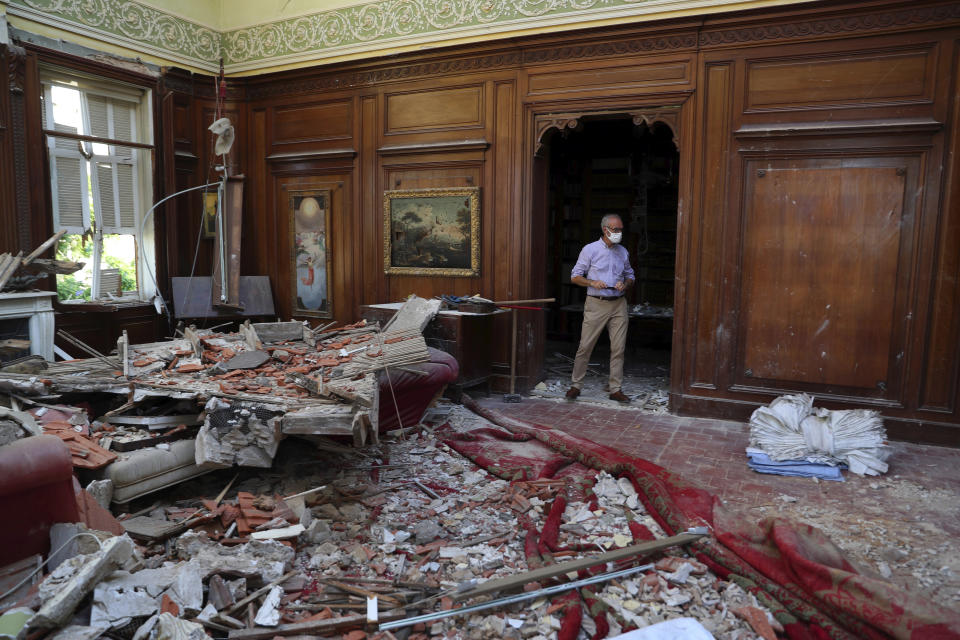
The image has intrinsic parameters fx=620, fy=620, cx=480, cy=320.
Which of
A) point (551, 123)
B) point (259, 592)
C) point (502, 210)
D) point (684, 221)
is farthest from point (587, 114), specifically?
point (259, 592)

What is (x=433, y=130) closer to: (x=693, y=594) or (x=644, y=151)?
(x=644, y=151)

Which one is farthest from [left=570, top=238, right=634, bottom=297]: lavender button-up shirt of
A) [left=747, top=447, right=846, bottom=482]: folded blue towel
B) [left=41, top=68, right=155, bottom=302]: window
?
[left=41, top=68, right=155, bottom=302]: window

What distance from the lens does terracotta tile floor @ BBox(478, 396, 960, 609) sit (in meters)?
3.54

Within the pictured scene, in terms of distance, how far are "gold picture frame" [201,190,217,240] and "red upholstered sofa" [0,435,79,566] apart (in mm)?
5913

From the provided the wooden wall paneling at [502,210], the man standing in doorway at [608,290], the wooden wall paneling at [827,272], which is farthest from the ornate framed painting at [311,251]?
the wooden wall paneling at [827,272]

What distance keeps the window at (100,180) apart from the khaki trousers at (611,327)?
539 centimetres

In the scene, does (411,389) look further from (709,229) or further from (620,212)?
(620,212)

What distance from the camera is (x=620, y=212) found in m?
10.9

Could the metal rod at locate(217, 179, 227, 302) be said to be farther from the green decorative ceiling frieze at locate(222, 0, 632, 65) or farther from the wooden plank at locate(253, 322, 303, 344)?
the wooden plank at locate(253, 322, 303, 344)

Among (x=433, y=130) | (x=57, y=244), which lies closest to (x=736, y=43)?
(x=433, y=130)

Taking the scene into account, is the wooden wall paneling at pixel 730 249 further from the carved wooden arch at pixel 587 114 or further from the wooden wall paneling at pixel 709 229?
the carved wooden arch at pixel 587 114

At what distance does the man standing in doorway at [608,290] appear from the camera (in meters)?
6.82

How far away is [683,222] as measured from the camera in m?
6.32

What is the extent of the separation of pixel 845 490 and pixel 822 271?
2.22 metres
